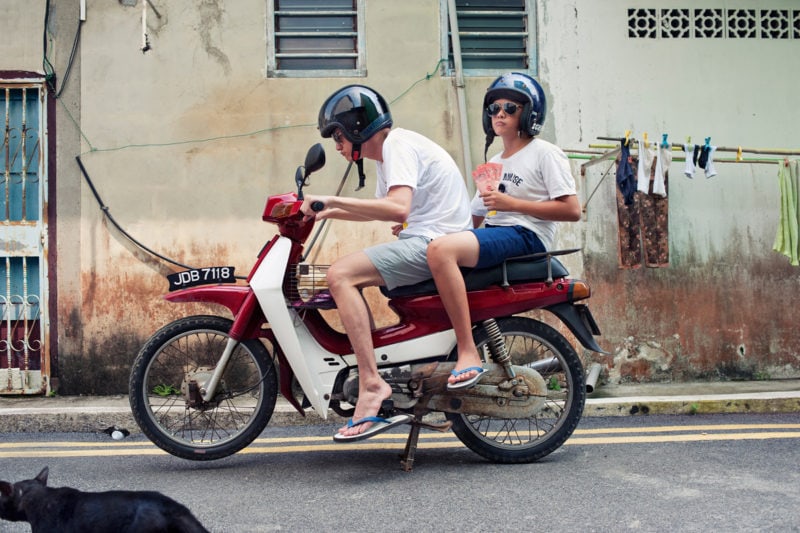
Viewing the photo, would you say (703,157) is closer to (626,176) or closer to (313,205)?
(626,176)

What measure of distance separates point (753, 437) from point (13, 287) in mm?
5979

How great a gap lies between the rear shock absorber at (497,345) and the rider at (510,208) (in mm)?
154

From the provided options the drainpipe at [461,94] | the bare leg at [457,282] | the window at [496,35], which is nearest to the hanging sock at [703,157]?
the window at [496,35]

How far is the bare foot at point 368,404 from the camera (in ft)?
14.2

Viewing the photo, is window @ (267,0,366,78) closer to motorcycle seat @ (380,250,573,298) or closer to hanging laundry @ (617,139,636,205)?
hanging laundry @ (617,139,636,205)

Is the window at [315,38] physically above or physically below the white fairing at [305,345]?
above

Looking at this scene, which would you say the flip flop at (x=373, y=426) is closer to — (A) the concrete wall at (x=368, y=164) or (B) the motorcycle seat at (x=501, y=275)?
(B) the motorcycle seat at (x=501, y=275)

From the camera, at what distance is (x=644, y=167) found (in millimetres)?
7516

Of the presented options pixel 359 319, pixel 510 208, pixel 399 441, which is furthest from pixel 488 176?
pixel 399 441

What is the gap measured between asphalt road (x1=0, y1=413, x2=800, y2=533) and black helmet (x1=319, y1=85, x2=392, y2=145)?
171 cm

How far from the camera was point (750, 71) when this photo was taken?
8.28m

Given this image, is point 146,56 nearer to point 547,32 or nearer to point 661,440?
point 547,32

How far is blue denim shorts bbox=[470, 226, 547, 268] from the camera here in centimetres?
454

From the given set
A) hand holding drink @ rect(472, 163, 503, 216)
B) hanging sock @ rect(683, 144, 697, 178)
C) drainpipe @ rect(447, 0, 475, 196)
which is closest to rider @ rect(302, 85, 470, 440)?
hand holding drink @ rect(472, 163, 503, 216)
